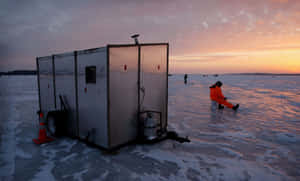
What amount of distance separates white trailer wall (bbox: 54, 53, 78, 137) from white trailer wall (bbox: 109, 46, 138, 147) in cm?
164

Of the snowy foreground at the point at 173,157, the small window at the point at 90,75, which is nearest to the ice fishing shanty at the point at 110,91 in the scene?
the small window at the point at 90,75

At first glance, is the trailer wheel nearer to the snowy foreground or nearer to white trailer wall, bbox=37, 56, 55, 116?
the snowy foreground

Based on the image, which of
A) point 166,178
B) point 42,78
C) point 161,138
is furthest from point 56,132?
point 166,178

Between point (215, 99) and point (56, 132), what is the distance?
25.7 feet

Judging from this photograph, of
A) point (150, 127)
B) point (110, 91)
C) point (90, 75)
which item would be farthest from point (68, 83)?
point (150, 127)

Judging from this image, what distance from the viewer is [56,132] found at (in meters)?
5.70

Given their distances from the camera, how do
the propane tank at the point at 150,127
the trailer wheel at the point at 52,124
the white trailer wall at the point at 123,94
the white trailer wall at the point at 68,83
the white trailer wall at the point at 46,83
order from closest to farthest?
the white trailer wall at the point at 123,94
the propane tank at the point at 150,127
the white trailer wall at the point at 68,83
the trailer wheel at the point at 52,124
the white trailer wall at the point at 46,83

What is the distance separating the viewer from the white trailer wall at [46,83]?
6.33m

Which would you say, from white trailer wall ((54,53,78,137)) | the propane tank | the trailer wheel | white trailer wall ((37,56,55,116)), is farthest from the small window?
white trailer wall ((37,56,55,116))

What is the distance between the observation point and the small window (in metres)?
4.66

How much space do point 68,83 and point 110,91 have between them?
6.52ft

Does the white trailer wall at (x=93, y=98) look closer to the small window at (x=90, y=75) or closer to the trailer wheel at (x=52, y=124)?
the small window at (x=90, y=75)

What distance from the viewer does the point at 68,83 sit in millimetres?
5559

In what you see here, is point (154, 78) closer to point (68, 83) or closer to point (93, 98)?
point (93, 98)
